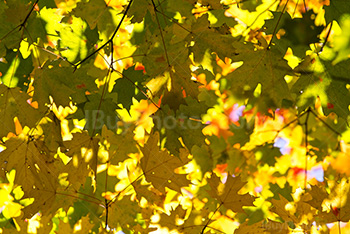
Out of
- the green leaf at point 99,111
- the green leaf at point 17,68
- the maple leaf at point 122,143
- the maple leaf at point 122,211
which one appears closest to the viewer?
the green leaf at point 99,111

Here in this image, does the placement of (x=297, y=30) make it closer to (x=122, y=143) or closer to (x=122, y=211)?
(x=122, y=143)

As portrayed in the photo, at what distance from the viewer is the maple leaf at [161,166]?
1.53m

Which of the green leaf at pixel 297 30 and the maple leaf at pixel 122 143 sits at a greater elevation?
the green leaf at pixel 297 30

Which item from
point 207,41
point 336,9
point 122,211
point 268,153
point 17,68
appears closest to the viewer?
point 336,9

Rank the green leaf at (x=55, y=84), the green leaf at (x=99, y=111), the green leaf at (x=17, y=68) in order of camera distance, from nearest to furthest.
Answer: the green leaf at (x=55, y=84), the green leaf at (x=99, y=111), the green leaf at (x=17, y=68)

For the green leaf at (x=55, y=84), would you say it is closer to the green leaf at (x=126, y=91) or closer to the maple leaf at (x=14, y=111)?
the maple leaf at (x=14, y=111)

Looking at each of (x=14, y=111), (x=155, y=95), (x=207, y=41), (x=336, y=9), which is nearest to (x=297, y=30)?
(x=336, y=9)

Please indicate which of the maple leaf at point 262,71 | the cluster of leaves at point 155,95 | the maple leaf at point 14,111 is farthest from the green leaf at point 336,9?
the maple leaf at point 14,111

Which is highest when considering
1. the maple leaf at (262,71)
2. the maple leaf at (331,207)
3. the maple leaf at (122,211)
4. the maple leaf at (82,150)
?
the maple leaf at (262,71)

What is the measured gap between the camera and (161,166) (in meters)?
1.54

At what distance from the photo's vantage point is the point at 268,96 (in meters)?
1.43

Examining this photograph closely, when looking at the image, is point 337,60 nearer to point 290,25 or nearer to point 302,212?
point 290,25

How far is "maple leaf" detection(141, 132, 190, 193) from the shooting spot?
5.02ft

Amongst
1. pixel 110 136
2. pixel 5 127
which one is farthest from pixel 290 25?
pixel 5 127
